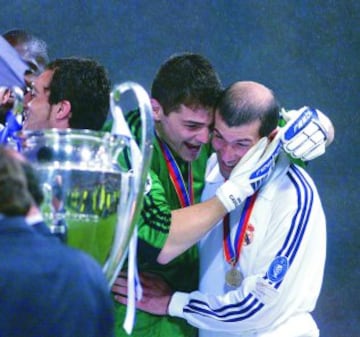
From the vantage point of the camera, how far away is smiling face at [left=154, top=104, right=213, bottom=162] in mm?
3025

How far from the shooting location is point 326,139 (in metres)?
3.02

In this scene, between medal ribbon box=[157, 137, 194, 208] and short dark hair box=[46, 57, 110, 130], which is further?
medal ribbon box=[157, 137, 194, 208]

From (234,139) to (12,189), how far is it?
106 centimetres

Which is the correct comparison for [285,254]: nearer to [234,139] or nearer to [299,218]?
[299,218]

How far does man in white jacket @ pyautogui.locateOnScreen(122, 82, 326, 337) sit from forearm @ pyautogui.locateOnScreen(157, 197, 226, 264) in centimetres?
6

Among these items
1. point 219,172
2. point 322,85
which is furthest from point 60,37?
point 219,172

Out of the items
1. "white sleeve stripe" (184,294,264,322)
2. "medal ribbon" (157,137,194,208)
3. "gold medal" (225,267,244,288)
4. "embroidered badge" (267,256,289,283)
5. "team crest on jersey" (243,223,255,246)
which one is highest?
"medal ribbon" (157,137,194,208)

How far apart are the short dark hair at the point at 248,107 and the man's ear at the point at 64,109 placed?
0.41 m

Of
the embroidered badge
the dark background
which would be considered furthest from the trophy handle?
the dark background

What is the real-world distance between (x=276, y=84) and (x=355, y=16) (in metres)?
0.41

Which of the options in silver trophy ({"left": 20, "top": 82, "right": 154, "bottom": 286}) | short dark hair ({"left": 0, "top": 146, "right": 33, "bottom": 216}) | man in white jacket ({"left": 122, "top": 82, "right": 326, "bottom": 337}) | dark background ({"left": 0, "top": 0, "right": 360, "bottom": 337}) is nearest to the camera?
short dark hair ({"left": 0, "top": 146, "right": 33, "bottom": 216})

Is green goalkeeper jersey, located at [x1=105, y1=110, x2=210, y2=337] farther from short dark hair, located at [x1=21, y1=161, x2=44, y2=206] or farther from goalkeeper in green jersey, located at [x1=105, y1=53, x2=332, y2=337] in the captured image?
short dark hair, located at [x1=21, y1=161, x2=44, y2=206]

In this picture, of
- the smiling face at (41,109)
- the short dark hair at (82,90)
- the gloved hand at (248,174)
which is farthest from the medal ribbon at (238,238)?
the smiling face at (41,109)

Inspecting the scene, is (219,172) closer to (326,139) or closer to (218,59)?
(326,139)
